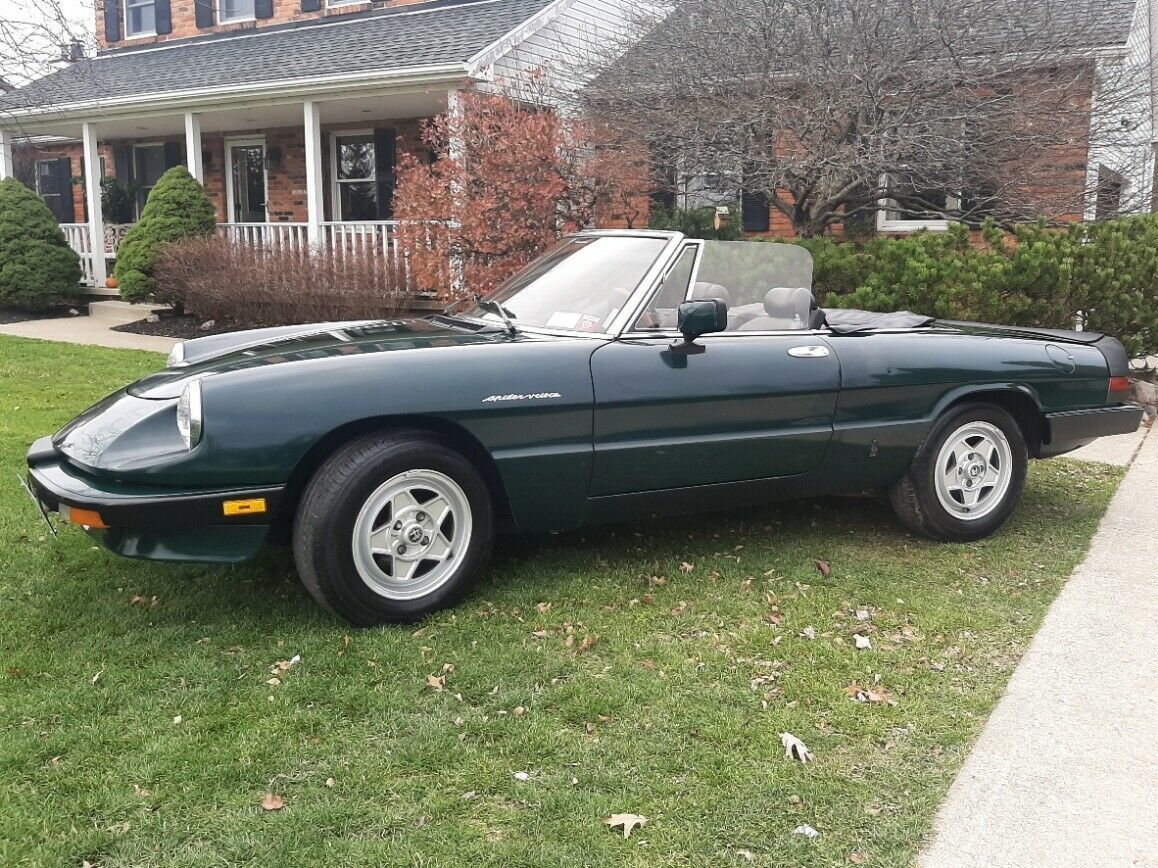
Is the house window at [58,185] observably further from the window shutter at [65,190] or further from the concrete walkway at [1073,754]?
the concrete walkway at [1073,754]

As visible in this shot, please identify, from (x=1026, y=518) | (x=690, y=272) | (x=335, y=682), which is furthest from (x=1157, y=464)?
(x=335, y=682)

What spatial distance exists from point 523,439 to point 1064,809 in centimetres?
221

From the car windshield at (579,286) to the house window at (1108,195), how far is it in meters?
8.61

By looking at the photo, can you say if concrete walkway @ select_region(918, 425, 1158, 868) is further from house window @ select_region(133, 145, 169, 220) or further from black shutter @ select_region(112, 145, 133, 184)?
black shutter @ select_region(112, 145, 133, 184)

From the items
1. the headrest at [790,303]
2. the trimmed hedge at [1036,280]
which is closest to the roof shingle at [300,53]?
the trimmed hedge at [1036,280]

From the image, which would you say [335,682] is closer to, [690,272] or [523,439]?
[523,439]

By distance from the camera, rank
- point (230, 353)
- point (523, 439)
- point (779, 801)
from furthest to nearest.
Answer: point (230, 353), point (523, 439), point (779, 801)

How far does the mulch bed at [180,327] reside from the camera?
1348 cm

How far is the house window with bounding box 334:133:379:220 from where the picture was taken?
59.0 ft

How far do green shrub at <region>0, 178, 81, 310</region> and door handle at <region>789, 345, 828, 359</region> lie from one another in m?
14.3

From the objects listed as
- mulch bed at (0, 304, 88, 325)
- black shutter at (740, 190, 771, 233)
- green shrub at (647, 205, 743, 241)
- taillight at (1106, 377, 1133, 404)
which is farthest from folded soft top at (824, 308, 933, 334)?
mulch bed at (0, 304, 88, 325)

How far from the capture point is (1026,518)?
227 inches

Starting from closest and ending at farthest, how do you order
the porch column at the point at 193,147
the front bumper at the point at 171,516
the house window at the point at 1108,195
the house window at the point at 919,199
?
the front bumper at the point at 171,516 < the house window at the point at 919,199 < the house window at the point at 1108,195 < the porch column at the point at 193,147

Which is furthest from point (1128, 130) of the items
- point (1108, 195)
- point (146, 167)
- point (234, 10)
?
point (146, 167)
